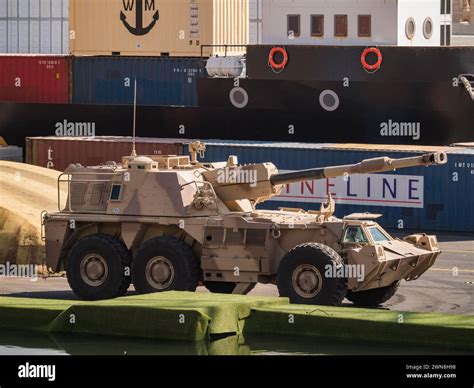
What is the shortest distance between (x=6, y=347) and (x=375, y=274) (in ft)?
24.0

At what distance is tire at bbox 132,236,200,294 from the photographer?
26.2 metres

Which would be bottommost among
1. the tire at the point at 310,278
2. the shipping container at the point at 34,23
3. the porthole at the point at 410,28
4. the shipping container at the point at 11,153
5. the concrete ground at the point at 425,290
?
the concrete ground at the point at 425,290

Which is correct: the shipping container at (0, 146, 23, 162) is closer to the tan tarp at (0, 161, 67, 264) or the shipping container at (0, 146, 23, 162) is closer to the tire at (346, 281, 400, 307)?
the tan tarp at (0, 161, 67, 264)

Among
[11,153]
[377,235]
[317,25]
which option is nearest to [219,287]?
[377,235]

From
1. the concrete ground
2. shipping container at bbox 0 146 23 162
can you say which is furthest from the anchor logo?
the concrete ground

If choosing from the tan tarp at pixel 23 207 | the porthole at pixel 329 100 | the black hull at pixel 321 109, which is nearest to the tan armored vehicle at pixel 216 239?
the tan tarp at pixel 23 207

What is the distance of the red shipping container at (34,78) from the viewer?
51594 millimetres

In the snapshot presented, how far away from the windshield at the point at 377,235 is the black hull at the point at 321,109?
55.4 ft

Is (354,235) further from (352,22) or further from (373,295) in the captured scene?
(352,22)

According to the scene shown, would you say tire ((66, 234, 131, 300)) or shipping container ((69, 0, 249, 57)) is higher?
shipping container ((69, 0, 249, 57))

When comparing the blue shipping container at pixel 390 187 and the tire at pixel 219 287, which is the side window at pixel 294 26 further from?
the tire at pixel 219 287

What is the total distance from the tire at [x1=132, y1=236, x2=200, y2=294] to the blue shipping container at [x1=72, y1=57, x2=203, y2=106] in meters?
23.4

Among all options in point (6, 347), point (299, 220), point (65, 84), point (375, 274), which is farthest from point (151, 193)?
point (65, 84)

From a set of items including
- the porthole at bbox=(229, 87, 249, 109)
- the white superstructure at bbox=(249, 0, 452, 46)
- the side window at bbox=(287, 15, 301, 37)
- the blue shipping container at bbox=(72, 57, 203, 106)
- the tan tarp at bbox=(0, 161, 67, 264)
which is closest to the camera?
the tan tarp at bbox=(0, 161, 67, 264)
